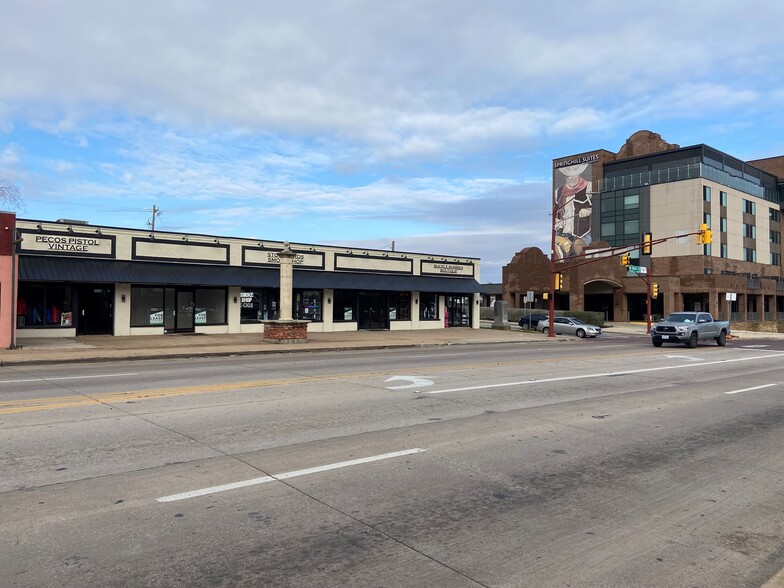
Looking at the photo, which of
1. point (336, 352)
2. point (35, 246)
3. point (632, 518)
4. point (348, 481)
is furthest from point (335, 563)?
point (35, 246)

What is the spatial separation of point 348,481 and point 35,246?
2403cm

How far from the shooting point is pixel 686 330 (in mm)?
26797

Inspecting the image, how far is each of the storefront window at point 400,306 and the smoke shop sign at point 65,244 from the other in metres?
17.0

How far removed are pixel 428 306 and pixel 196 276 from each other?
16350mm

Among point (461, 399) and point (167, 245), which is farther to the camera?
point (167, 245)

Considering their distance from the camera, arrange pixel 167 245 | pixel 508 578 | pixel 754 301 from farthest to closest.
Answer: pixel 754 301 → pixel 167 245 → pixel 508 578

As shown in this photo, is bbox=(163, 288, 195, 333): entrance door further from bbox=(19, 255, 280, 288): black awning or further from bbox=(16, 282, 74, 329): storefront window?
bbox=(16, 282, 74, 329): storefront window

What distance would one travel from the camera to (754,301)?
231 feet

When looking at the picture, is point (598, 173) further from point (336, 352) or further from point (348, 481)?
point (348, 481)

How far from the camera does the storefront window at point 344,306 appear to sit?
113 ft

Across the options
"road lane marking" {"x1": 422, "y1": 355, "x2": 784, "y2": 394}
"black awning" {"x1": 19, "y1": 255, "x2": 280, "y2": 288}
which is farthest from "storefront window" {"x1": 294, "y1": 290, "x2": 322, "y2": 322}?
"road lane marking" {"x1": 422, "y1": 355, "x2": 784, "y2": 394}

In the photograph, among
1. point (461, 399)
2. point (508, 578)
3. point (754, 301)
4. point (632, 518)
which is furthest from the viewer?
point (754, 301)

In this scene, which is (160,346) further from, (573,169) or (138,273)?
(573,169)

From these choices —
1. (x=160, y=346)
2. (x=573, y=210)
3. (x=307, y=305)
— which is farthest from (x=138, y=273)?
(x=573, y=210)
